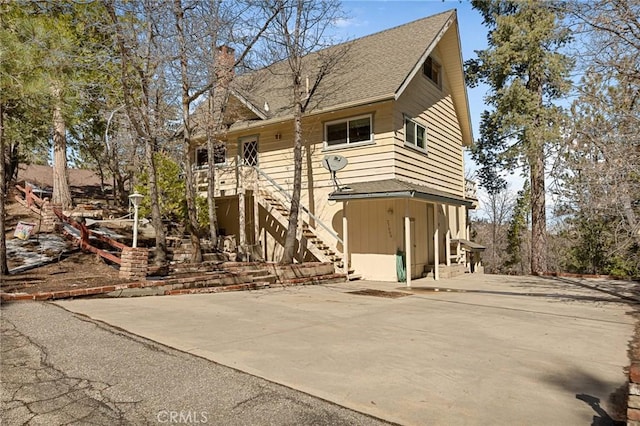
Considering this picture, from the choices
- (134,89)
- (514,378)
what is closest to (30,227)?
(134,89)

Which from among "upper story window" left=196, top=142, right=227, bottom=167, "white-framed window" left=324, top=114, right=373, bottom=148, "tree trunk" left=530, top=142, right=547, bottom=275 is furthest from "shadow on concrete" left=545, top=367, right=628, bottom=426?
"tree trunk" left=530, top=142, right=547, bottom=275

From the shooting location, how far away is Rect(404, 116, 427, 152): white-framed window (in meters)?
13.3

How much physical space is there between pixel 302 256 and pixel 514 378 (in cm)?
1066

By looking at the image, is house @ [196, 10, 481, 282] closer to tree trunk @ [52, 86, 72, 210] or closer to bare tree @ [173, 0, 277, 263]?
bare tree @ [173, 0, 277, 263]

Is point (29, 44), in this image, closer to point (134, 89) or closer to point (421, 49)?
point (134, 89)

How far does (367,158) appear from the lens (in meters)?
12.9

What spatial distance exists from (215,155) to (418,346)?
1373cm

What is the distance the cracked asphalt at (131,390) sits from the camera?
2943 millimetres

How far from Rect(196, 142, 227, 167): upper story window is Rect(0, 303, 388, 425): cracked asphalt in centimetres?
1252

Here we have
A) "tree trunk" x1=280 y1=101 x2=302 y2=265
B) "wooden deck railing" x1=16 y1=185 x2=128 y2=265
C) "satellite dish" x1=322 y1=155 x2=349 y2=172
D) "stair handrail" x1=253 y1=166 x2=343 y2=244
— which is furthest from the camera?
"stair handrail" x1=253 y1=166 x2=343 y2=244

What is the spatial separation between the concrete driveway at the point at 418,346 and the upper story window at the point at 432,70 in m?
9.21

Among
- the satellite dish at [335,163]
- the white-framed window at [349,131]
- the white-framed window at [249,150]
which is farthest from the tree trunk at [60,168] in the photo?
the satellite dish at [335,163]

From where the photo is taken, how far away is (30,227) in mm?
10406

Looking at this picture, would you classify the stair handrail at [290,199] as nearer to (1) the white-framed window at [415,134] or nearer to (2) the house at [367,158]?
(2) the house at [367,158]
